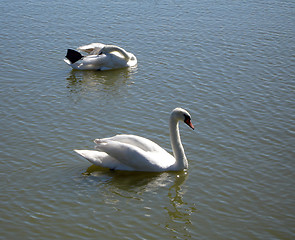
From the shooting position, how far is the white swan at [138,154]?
973 centimetres

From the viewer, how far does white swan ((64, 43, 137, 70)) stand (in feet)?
51.4

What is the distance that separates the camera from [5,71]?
14.8m

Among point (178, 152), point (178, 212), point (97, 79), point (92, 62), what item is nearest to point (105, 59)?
point (92, 62)

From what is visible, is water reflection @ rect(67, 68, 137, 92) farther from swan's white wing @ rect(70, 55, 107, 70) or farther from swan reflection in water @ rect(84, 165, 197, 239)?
swan reflection in water @ rect(84, 165, 197, 239)

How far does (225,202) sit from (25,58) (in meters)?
9.12

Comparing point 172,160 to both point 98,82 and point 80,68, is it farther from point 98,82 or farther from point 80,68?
point 80,68

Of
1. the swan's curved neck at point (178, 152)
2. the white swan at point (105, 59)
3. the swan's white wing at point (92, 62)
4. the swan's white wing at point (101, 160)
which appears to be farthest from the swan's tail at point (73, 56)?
the swan's curved neck at point (178, 152)

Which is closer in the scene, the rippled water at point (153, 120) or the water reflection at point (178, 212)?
the water reflection at point (178, 212)

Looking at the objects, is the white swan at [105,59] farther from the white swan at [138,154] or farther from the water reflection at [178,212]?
the water reflection at [178,212]

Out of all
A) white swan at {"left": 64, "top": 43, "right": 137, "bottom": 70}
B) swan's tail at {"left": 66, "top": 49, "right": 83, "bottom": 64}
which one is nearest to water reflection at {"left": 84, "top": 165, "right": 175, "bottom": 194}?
swan's tail at {"left": 66, "top": 49, "right": 83, "bottom": 64}

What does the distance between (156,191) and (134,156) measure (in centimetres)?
85

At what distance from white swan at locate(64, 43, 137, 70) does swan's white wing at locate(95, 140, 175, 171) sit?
6.16 m

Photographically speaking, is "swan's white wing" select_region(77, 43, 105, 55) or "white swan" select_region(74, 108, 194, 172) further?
"swan's white wing" select_region(77, 43, 105, 55)

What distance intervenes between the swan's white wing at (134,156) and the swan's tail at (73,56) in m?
5.82
